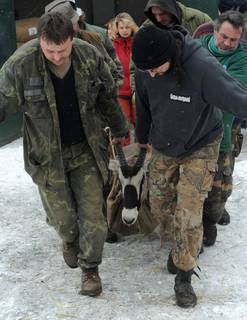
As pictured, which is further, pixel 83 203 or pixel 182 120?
pixel 83 203

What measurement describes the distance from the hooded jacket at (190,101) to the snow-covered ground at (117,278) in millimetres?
1032

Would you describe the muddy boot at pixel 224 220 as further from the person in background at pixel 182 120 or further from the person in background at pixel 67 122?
the person in background at pixel 67 122

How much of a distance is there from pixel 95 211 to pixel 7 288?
0.89 m

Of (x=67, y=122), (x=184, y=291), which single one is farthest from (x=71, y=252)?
(x=67, y=122)

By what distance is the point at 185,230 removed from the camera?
4.05m

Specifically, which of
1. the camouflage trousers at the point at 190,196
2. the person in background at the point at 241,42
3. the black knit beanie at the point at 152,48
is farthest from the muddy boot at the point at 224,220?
the black knit beanie at the point at 152,48

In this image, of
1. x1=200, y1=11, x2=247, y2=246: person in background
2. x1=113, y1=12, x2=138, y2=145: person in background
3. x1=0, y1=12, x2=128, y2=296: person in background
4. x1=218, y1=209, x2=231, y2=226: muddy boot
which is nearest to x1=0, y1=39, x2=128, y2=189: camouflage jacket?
x1=0, y1=12, x2=128, y2=296: person in background

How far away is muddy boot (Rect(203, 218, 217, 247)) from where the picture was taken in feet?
16.5

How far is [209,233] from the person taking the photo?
5066 mm

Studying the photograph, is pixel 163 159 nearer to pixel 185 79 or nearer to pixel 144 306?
pixel 185 79

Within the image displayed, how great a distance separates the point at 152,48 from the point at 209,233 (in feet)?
6.48

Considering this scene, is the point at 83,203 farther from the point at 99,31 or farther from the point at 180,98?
the point at 99,31

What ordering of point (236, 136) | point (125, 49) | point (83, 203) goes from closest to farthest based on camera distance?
1. point (83, 203)
2. point (236, 136)
3. point (125, 49)

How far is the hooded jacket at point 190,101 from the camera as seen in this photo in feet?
12.1
